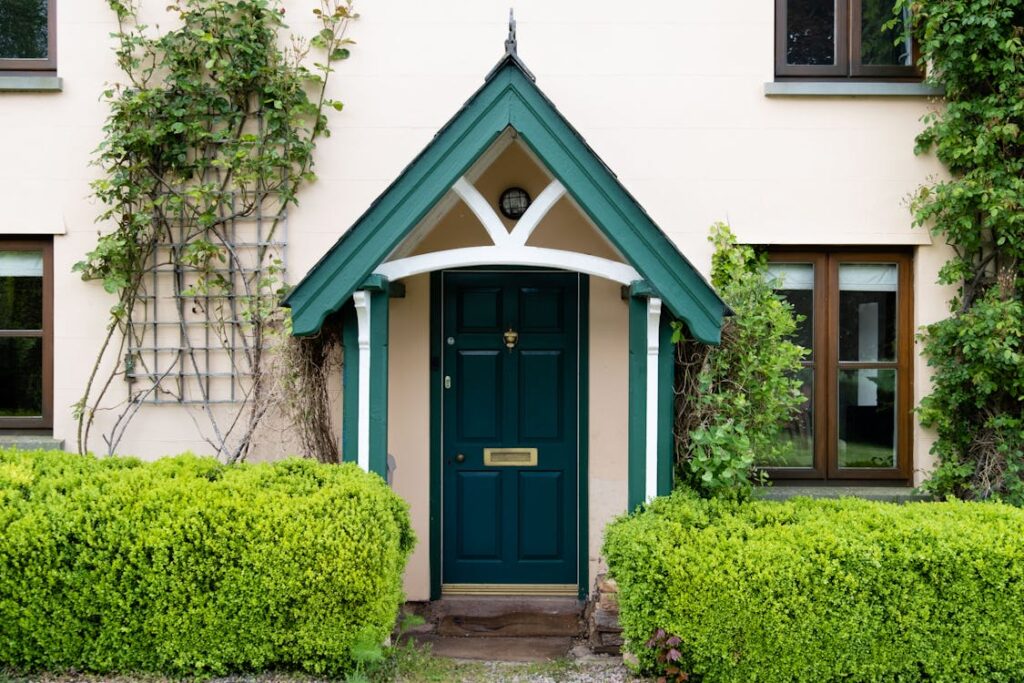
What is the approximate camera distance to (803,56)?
20.9 feet

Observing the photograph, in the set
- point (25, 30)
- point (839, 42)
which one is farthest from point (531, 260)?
point (25, 30)

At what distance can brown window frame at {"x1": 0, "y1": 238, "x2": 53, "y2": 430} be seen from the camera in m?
6.34

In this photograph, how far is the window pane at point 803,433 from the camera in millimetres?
6359

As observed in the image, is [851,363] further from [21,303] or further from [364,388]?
[21,303]

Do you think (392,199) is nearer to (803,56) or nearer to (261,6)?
(261,6)

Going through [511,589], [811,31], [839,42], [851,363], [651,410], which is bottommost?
[511,589]

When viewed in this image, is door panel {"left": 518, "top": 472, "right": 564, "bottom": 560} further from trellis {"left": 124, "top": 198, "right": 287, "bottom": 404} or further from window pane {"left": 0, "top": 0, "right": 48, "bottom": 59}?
window pane {"left": 0, "top": 0, "right": 48, "bottom": 59}

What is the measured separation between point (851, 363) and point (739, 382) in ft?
4.15

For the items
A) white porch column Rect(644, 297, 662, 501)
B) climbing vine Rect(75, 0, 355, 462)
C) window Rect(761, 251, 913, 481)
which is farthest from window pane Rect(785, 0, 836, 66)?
climbing vine Rect(75, 0, 355, 462)

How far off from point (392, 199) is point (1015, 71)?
14.4ft

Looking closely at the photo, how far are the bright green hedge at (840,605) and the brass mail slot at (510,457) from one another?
1917 mm

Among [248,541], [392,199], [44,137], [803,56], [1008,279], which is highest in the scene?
[803,56]

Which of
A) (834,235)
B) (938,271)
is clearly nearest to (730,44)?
(834,235)

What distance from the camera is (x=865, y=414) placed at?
6.39 meters
